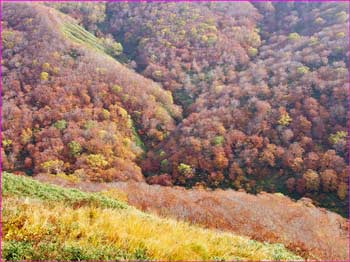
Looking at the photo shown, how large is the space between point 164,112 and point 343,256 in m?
51.3

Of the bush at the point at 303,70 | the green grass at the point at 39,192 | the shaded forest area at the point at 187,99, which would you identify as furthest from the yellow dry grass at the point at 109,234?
the bush at the point at 303,70

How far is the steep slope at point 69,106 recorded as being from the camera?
186 feet

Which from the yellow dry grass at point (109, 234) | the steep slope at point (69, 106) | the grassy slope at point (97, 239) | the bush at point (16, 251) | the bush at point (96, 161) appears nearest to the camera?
the bush at point (16, 251)

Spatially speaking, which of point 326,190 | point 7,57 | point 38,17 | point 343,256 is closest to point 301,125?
point 326,190

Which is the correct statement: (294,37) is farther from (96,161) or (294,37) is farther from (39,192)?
(39,192)

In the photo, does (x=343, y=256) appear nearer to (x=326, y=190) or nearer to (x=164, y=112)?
(x=326, y=190)

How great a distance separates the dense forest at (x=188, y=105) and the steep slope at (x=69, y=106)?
24 cm

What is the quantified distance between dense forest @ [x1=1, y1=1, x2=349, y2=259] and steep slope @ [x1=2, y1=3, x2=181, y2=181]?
0.24 m

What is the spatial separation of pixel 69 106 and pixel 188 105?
72.5 feet

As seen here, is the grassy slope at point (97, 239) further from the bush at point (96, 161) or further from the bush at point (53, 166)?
the bush at point (96, 161)

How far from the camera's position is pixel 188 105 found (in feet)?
244

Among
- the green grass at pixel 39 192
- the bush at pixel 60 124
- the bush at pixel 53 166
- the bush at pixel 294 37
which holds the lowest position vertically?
the bush at pixel 53 166

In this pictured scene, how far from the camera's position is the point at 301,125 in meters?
55.9

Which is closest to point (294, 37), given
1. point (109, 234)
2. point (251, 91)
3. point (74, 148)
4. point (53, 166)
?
point (251, 91)
